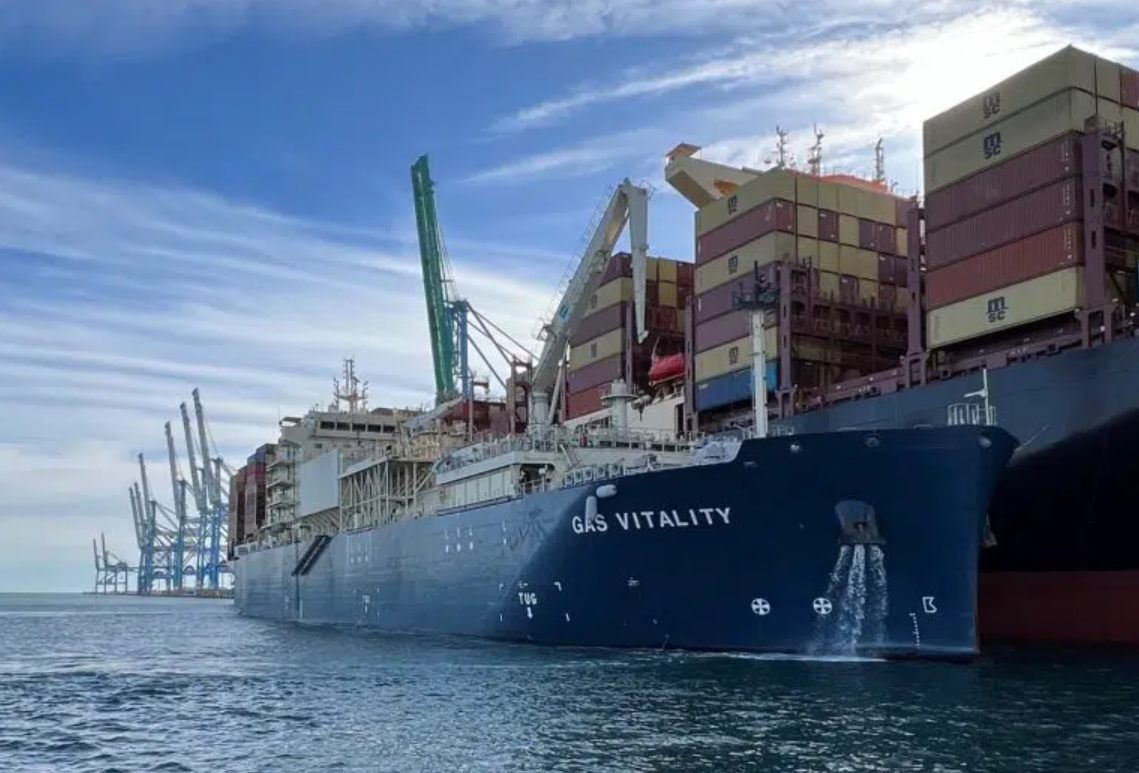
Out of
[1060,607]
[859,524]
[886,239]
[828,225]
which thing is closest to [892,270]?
[886,239]

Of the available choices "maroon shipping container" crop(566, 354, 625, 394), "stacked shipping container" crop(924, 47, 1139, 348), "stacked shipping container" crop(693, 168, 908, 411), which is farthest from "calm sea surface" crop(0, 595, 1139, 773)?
"maroon shipping container" crop(566, 354, 625, 394)

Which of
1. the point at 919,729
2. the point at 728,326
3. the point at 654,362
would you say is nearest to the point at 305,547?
the point at 654,362

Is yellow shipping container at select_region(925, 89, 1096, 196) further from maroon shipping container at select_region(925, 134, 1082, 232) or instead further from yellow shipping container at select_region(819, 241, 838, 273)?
yellow shipping container at select_region(819, 241, 838, 273)

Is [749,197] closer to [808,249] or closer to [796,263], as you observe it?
[808,249]

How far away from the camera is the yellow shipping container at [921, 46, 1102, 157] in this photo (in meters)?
30.3

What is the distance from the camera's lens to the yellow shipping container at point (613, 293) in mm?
48875

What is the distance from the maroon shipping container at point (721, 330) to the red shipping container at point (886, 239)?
6.99 metres

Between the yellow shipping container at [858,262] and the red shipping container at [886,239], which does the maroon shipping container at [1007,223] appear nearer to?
the yellow shipping container at [858,262]

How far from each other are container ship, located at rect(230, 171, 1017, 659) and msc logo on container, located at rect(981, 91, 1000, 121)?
9.98 m

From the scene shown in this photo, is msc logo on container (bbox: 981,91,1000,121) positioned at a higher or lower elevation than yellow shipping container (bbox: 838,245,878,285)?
higher

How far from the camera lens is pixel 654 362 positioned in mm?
48156

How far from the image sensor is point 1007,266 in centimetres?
3056

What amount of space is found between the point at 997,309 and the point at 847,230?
12.4 m

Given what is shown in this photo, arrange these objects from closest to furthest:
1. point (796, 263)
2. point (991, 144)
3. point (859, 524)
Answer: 1. point (859, 524)
2. point (991, 144)
3. point (796, 263)
